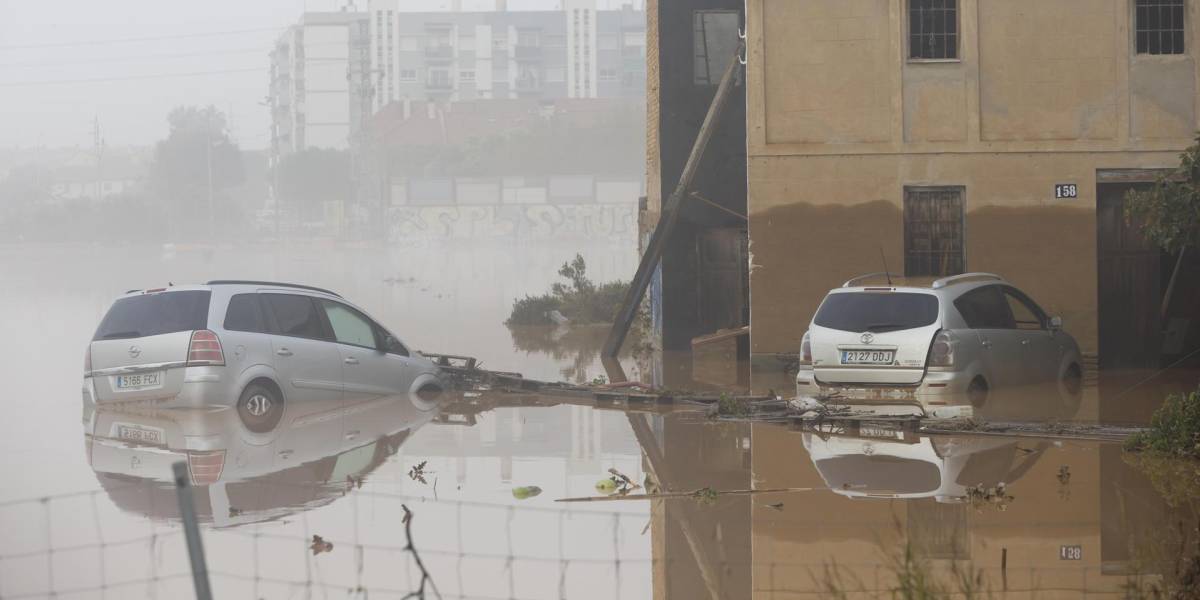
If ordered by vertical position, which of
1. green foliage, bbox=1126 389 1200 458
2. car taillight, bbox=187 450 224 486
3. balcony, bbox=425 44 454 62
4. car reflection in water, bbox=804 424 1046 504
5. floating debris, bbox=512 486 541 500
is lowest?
floating debris, bbox=512 486 541 500

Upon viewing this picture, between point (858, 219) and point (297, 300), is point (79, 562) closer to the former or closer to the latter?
point (297, 300)

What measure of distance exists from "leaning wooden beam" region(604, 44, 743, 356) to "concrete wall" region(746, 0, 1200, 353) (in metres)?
2.16

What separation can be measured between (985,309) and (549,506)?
7816 millimetres

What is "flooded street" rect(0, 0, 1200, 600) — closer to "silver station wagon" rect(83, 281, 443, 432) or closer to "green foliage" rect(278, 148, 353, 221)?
"silver station wagon" rect(83, 281, 443, 432)

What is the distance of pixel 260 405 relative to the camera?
17078 mm

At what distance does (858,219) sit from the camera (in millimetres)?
21734

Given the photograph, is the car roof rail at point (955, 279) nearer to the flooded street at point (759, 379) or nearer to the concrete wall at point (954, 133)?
the flooded street at point (759, 379)

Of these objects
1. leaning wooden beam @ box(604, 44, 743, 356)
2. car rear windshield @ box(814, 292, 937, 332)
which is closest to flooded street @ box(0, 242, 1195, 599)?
car rear windshield @ box(814, 292, 937, 332)

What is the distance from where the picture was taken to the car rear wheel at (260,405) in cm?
1650

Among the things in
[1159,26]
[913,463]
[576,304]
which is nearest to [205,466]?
[913,463]

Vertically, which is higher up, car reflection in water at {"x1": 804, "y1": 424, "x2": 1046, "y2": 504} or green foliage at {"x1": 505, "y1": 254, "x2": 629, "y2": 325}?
green foliage at {"x1": 505, "y1": 254, "x2": 629, "y2": 325}

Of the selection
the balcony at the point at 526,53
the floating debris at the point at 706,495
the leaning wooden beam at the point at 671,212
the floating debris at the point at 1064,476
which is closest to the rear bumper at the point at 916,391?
the floating debris at the point at 1064,476

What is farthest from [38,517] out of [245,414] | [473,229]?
[473,229]

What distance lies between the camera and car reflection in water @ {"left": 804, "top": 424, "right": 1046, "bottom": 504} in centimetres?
1120
